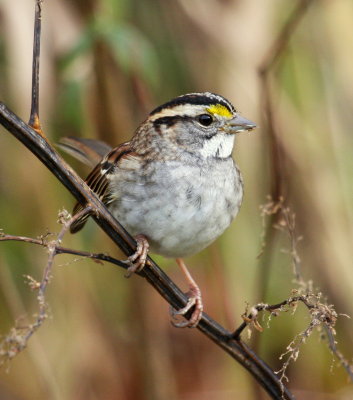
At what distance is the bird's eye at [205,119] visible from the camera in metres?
2.16

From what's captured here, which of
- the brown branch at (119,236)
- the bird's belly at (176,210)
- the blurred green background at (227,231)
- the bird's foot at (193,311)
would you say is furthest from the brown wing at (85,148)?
the brown branch at (119,236)

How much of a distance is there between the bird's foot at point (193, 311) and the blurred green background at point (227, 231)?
14.1 inches

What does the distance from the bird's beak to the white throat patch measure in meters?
0.04

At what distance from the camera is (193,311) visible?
1.99 meters

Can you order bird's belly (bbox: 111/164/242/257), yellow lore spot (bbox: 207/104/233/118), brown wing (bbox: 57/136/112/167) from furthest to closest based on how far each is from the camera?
1. brown wing (bbox: 57/136/112/167)
2. yellow lore spot (bbox: 207/104/233/118)
3. bird's belly (bbox: 111/164/242/257)

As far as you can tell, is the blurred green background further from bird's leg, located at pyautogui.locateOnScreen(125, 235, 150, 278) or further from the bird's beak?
bird's leg, located at pyautogui.locateOnScreen(125, 235, 150, 278)

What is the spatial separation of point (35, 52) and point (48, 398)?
5.58 feet

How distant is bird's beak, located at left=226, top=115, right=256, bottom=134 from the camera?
2.08 meters

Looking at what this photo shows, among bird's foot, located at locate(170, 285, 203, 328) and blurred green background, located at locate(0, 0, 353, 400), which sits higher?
blurred green background, located at locate(0, 0, 353, 400)

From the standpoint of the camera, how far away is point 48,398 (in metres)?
2.63

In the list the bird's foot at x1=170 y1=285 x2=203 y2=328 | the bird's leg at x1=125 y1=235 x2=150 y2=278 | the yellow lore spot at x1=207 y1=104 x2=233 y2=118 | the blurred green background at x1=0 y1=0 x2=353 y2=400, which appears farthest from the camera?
the blurred green background at x1=0 y1=0 x2=353 y2=400

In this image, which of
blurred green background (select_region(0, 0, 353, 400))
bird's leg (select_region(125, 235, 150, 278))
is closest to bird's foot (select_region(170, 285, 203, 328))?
bird's leg (select_region(125, 235, 150, 278))

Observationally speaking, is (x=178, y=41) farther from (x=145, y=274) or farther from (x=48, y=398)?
(x=145, y=274)

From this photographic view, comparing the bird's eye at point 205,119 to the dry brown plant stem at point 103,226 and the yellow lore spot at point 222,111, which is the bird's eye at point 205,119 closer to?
the yellow lore spot at point 222,111
